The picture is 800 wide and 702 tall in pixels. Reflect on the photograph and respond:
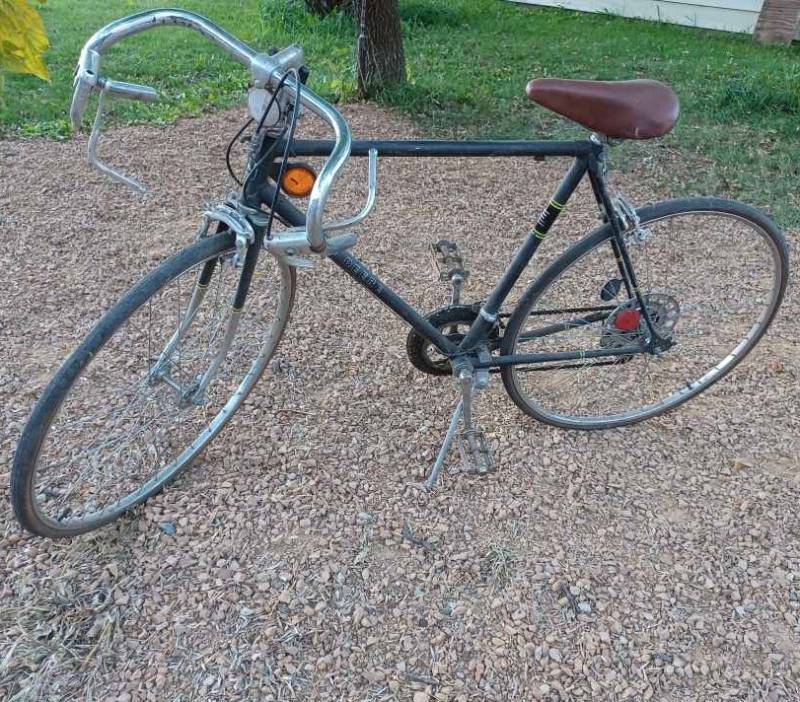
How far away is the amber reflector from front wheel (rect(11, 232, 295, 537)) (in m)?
0.23

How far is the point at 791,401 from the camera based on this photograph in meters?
Result: 2.91

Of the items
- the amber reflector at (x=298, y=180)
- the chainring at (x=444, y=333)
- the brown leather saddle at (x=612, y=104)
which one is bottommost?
the chainring at (x=444, y=333)

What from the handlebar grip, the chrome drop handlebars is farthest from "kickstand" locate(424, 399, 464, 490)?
the handlebar grip

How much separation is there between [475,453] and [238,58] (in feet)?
5.00

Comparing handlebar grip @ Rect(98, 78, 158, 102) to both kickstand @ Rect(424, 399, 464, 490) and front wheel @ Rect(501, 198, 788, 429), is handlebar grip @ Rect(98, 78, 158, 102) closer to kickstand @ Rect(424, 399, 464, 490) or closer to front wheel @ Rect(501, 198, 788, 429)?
front wheel @ Rect(501, 198, 788, 429)

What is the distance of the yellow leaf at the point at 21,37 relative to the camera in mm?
1768

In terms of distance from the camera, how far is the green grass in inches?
194

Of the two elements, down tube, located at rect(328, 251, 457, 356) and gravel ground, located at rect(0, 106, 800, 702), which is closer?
gravel ground, located at rect(0, 106, 800, 702)

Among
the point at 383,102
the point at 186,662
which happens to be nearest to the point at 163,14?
the point at 186,662

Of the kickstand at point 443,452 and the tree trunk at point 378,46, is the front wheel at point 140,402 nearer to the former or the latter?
the kickstand at point 443,452

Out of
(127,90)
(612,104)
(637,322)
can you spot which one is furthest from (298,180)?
(637,322)

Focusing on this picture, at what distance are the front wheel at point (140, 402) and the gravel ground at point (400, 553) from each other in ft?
0.37

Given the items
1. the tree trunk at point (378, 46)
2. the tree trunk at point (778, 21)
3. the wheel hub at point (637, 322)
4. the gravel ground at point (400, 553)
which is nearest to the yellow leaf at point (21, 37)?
the gravel ground at point (400, 553)

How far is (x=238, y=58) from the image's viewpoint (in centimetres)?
168
